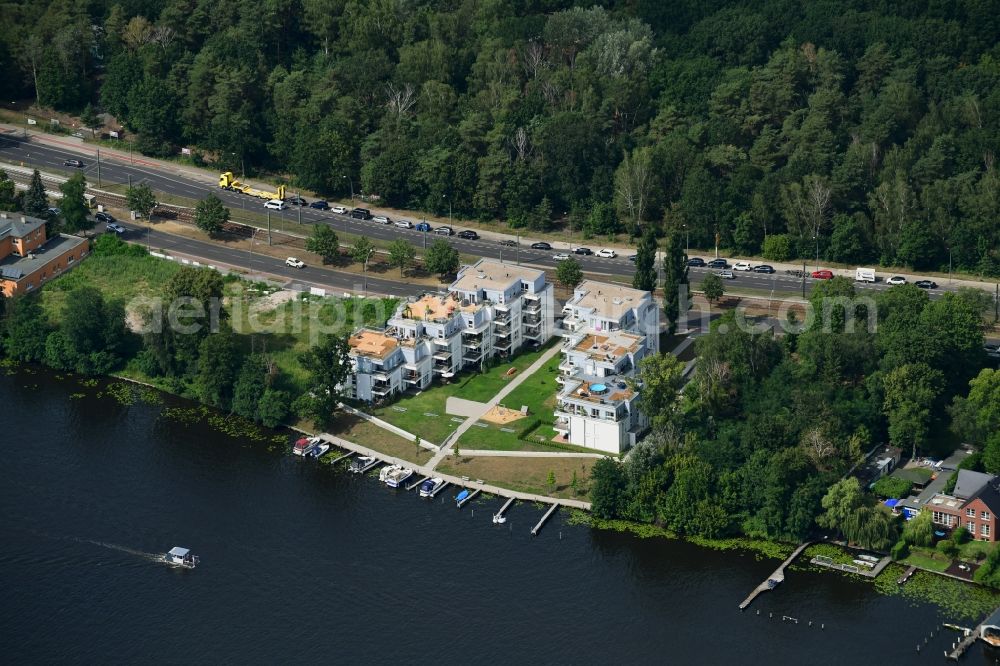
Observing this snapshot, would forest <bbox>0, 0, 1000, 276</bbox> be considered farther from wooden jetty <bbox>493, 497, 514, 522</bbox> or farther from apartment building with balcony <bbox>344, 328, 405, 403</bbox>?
wooden jetty <bbox>493, 497, 514, 522</bbox>

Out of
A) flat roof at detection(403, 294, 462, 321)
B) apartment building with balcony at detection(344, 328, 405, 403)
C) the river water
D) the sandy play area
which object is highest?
flat roof at detection(403, 294, 462, 321)

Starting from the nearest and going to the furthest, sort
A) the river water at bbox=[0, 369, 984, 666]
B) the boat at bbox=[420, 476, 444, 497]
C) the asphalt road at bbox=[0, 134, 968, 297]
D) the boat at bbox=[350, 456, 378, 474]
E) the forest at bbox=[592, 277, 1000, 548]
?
the river water at bbox=[0, 369, 984, 666] → the forest at bbox=[592, 277, 1000, 548] → the boat at bbox=[420, 476, 444, 497] → the boat at bbox=[350, 456, 378, 474] → the asphalt road at bbox=[0, 134, 968, 297]

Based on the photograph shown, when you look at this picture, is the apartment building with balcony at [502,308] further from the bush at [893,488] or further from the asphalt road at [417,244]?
the bush at [893,488]

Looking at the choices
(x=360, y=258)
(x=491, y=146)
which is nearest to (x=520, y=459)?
(x=360, y=258)

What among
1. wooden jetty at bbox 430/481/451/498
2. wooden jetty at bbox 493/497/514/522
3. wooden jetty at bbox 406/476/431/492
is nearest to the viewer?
wooden jetty at bbox 493/497/514/522

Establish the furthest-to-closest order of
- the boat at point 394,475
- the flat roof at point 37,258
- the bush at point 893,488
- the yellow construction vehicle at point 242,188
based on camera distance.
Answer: the yellow construction vehicle at point 242,188 → the flat roof at point 37,258 → the boat at point 394,475 → the bush at point 893,488

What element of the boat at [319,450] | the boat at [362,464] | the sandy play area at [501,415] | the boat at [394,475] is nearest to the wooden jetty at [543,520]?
the boat at [394,475]

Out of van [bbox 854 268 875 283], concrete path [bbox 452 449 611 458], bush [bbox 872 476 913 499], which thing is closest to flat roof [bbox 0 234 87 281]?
concrete path [bbox 452 449 611 458]
